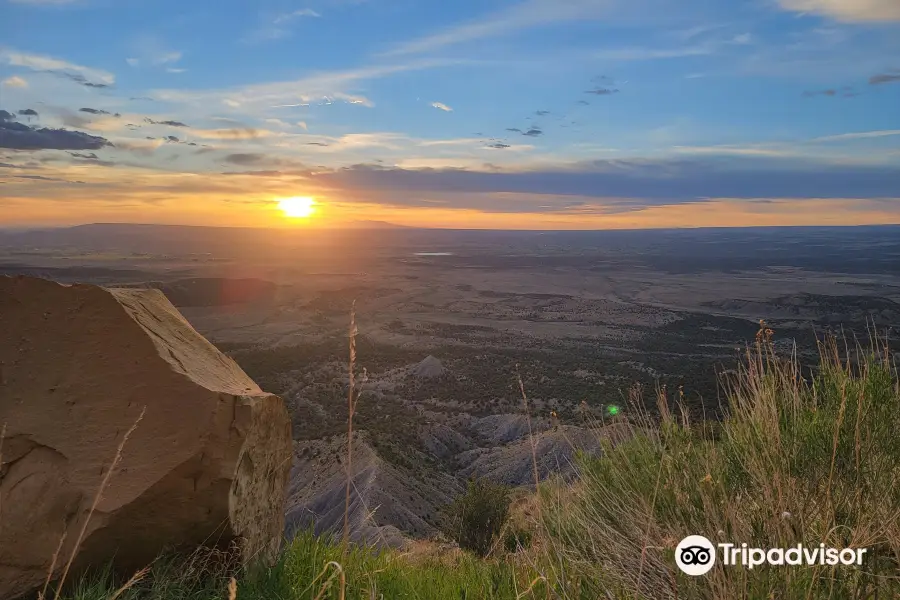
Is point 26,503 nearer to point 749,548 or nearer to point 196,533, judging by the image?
point 196,533

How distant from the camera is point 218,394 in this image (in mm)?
3697

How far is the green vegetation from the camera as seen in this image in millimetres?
2693

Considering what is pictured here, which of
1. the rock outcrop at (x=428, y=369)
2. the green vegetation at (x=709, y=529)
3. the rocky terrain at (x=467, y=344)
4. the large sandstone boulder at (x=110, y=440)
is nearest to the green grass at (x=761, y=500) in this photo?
the green vegetation at (x=709, y=529)

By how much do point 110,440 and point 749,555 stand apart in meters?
3.50

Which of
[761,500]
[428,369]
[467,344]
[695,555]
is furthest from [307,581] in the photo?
[467,344]

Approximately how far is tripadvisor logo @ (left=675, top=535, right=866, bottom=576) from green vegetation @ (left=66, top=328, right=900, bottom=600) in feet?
0.14

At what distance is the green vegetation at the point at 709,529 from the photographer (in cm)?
269

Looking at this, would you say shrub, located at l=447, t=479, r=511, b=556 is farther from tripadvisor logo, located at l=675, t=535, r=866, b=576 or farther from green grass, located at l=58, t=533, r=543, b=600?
tripadvisor logo, located at l=675, t=535, r=866, b=576

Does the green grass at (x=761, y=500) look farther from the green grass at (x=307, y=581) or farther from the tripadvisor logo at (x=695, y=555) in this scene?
the green grass at (x=307, y=581)

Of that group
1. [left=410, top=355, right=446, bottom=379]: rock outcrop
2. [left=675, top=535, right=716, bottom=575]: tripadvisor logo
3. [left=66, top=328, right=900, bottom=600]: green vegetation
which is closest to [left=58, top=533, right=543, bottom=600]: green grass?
[left=66, top=328, right=900, bottom=600]: green vegetation

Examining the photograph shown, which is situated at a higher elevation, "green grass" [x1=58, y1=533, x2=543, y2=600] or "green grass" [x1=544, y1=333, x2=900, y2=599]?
"green grass" [x1=544, y1=333, x2=900, y2=599]

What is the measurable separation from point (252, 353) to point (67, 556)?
191 ft

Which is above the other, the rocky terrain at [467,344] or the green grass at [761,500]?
the green grass at [761,500]

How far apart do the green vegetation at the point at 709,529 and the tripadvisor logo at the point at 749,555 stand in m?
0.04
